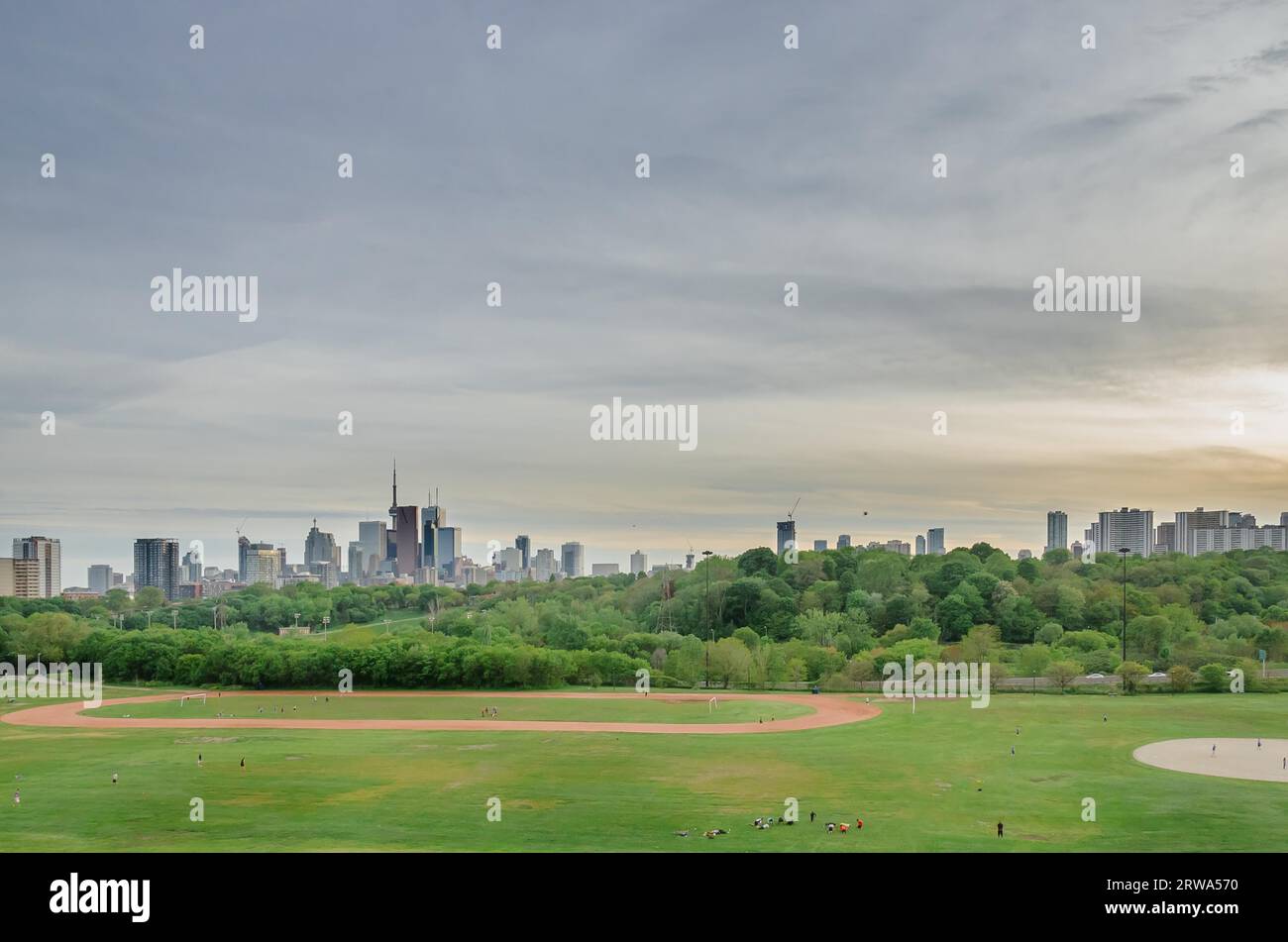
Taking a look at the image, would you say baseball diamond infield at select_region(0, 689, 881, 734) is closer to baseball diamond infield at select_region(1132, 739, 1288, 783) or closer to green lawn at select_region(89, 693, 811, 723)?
green lawn at select_region(89, 693, 811, 723)

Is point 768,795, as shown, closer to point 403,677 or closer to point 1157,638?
point 403,677

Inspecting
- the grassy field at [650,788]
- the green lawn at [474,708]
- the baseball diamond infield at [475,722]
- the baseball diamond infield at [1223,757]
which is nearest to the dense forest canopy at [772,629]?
the green lawn at [474,708]

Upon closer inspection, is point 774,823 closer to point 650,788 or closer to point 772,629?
point 650,788

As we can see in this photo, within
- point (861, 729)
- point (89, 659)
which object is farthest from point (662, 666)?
point (89, 659)

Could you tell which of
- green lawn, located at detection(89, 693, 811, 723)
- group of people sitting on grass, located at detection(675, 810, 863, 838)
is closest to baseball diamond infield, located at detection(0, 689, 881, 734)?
green lawn, located at detection(89, 693, 811, 723)

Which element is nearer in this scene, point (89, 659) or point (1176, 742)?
point (1176, 742)
